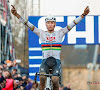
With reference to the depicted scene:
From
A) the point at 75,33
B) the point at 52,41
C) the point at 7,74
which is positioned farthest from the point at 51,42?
the point at 75,33

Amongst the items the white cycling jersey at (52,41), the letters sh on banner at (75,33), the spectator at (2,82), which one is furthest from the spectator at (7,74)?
the letters sh on banner at (75,33)

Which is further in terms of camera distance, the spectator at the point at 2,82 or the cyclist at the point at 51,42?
the spectator at the point at 2,82

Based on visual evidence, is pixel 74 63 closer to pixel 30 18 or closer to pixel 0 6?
pixel 0 6

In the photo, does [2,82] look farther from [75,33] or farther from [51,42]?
[75,33]

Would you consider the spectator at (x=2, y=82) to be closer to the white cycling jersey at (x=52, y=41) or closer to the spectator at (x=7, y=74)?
the spectator at (x=7, y=74)

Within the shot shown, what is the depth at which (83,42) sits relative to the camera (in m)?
16.2

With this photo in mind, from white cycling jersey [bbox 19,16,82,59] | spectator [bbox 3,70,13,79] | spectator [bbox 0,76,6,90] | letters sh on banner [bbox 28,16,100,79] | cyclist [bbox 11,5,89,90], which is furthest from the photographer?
letters sh on banner [bbox 28,16,100,79]

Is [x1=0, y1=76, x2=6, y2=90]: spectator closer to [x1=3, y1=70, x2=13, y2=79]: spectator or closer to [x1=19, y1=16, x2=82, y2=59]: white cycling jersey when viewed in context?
[x1=3, y1=70, x2=13, y2=79]: spectator

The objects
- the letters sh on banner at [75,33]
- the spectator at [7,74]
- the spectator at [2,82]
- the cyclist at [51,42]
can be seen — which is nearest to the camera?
the cyclist at [51,42]

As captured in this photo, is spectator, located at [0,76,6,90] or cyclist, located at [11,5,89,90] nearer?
cyclist, located at [11,5,89,90]

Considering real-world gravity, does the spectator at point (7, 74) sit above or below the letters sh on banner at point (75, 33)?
below

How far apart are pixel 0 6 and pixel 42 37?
11317 millimetres

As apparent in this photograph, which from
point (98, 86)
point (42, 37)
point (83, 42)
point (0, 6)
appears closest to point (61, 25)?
point (83, 42)

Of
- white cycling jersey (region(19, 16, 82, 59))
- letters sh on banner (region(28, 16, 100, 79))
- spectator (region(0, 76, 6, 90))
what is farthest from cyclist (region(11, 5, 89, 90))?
letters sh on banner (region(28, 16, 100, 79))
